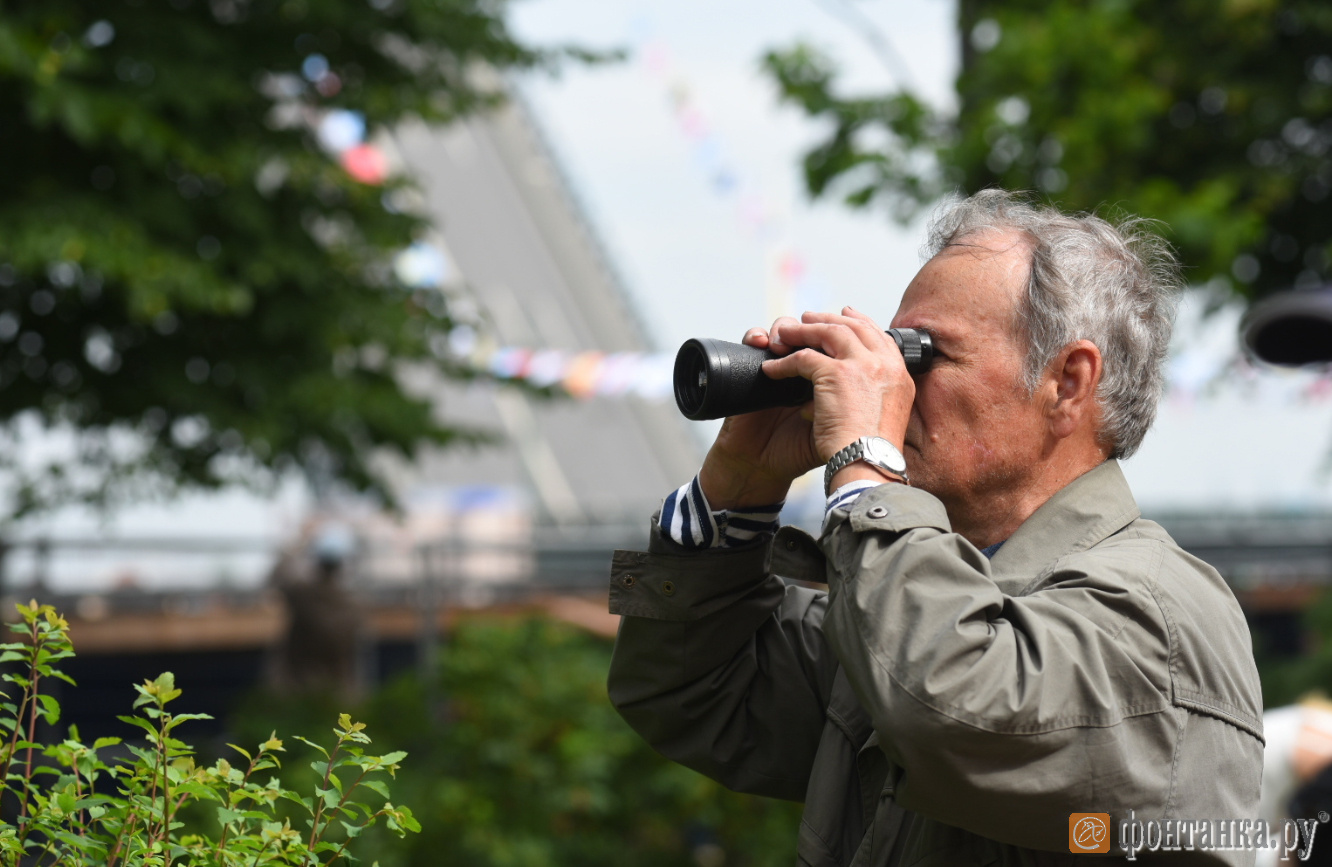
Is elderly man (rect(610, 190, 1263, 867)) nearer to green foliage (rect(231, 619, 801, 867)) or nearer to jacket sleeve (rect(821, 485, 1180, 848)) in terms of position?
jacket sleeve (rect(821, 485, 1180, 848))

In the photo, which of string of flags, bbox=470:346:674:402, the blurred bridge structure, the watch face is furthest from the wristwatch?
string of flags, bbox=470:346:674:402

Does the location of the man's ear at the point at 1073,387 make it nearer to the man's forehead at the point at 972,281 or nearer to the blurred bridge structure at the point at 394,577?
the man's forehead at the point at 972,281

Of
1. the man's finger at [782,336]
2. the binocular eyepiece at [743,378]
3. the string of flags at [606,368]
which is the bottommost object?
the string of flags at [606,368]

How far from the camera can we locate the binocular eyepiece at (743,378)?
1.59 meters

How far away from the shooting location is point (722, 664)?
1832mm

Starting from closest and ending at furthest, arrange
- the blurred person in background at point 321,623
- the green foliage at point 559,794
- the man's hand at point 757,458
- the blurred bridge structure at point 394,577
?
the man's hand at point 757,458
the green foliage at point 559,794
the blurred bridge structure at point 394,577
the blurred person in background at point 321,623

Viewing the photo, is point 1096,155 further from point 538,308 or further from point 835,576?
point 538,308

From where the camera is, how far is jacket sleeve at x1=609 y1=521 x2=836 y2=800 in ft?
5.82

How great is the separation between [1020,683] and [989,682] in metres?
0.04

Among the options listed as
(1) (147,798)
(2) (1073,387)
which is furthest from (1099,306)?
(1) (147,798)

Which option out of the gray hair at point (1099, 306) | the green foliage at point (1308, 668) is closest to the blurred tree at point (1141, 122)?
the green foliage at point (1308, 668)

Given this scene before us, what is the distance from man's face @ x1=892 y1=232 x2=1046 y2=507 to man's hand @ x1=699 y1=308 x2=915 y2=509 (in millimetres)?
116

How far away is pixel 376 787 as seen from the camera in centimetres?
138

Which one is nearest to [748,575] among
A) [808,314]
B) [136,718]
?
[808,314]
